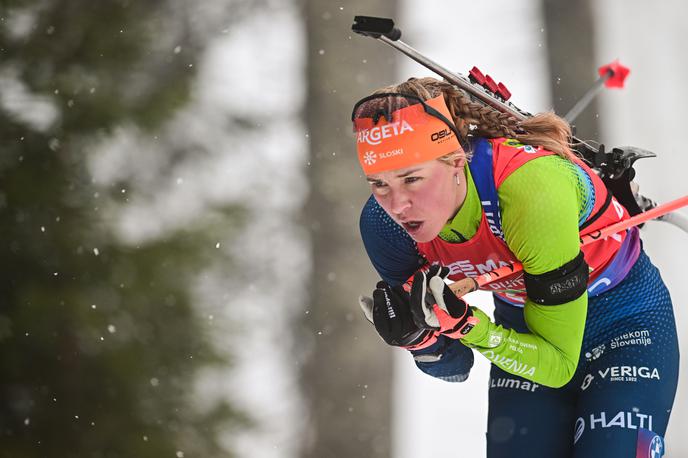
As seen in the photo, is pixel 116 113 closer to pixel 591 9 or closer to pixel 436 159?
pixel 436 159

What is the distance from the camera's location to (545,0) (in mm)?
6602

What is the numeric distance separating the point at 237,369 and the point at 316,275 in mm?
864

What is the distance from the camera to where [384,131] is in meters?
2.02

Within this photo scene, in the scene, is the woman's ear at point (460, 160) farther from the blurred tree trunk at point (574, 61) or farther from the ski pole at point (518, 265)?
the blurred tree trunk at point (574, 61)

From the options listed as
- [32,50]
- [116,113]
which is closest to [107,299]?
[116,113]

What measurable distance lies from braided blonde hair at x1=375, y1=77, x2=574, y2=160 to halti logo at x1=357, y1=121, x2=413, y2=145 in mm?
108

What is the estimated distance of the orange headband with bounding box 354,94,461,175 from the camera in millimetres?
1977

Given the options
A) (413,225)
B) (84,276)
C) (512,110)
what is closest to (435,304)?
(413,225)

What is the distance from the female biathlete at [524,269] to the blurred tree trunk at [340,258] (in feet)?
10.9

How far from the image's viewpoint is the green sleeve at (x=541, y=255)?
1895mm

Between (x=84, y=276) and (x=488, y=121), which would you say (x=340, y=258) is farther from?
(x=488, y=121)

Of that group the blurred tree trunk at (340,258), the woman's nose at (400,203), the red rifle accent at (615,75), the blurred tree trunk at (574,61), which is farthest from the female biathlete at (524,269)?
the blurred tree trunk at (574,61)

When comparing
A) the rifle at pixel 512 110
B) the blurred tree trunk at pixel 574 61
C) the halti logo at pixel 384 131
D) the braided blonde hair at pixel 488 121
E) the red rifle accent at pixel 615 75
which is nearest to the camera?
the halti logo at pixel 384 131

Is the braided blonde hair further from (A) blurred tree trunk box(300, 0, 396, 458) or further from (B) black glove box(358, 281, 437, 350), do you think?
(A) blurred tree trunk box(300, 0, 396, 458)
